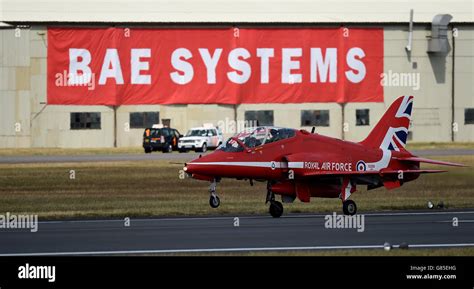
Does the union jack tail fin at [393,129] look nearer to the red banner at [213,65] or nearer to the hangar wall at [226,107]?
the red banner at [213,65]

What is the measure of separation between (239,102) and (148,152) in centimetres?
881

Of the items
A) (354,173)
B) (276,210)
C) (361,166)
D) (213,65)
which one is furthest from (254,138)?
(213,65)

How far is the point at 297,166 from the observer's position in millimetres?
29516

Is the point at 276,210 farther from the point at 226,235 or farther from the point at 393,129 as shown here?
the point at 226,235

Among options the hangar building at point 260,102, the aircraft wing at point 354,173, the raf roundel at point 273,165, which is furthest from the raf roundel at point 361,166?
the hangar building at point 260,102

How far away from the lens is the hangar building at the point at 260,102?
241ft

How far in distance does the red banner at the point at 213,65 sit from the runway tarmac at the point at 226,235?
45.2 m

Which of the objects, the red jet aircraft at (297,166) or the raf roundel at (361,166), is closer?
the red jet aircraft at (297,166)

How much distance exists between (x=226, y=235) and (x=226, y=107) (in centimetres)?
5093
